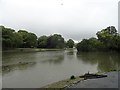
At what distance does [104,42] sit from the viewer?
53.9m

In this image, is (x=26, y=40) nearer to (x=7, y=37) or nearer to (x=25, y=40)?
(x=25, y=40)

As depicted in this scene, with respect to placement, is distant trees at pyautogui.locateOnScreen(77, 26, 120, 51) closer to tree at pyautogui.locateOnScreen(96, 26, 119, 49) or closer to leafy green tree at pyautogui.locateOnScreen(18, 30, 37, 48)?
tree at pyautogui.locateOnScreen(96, 26, 119, 49)

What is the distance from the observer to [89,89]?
10195 millimetres

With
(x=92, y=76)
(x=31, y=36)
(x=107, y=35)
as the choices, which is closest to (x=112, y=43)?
(x=107, y=35)

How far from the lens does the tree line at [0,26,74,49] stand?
1779 inches

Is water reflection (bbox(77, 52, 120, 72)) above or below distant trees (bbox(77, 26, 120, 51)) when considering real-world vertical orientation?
below

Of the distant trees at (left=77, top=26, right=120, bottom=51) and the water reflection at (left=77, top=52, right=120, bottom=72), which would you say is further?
the distant trees at (left=77, top=26, right=120, bottom=51)

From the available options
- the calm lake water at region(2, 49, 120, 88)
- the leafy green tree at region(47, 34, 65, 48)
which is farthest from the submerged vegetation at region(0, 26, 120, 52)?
the calm lake water at region(2, 49, 120, 88)

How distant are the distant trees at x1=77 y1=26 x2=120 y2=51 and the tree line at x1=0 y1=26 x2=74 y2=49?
13.0 m

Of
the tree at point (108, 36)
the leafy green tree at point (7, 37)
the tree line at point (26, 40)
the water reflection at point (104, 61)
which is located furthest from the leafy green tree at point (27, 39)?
the water reflection at point (104, 61)

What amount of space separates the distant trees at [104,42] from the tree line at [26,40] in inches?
511

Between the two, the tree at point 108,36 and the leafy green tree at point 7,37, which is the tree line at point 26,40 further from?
the tree at point 108,36

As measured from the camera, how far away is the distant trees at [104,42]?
169ft

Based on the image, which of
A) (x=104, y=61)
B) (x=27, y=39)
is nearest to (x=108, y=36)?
(x=27, y=39)
